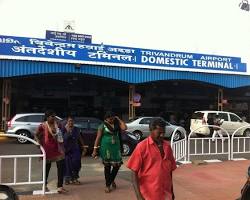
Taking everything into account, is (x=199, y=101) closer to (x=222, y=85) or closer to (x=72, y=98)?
(x=222, y=85)

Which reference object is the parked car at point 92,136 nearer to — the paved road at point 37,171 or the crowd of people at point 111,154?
the paved road at point 37,171

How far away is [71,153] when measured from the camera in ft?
33.9

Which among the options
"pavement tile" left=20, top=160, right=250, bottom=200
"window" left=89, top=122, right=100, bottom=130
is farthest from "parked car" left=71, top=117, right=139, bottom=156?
"pavement tile" left=20, top=160, right=250, bottom=200

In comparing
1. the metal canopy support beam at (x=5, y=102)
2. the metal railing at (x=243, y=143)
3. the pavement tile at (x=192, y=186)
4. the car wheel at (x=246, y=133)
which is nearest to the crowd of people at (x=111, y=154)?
the pavement tile at (x=192, y=186)

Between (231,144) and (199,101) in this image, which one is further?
(199,101)

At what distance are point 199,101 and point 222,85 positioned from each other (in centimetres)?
784

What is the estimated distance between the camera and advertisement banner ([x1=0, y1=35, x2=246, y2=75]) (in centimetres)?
2622

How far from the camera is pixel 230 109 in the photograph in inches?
1592

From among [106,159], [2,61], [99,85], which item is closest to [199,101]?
[99,85]

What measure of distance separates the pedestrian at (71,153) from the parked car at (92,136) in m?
6.07

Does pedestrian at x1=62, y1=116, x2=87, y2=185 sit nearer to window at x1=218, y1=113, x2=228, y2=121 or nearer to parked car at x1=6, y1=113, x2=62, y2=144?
parked car at x1=6, y1=113, x2=62, y2=144

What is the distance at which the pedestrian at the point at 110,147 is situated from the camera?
932 centimetres

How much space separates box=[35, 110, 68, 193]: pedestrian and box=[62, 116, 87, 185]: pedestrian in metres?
1.03

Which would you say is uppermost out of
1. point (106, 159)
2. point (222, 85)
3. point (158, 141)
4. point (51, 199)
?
point (222, 85)
